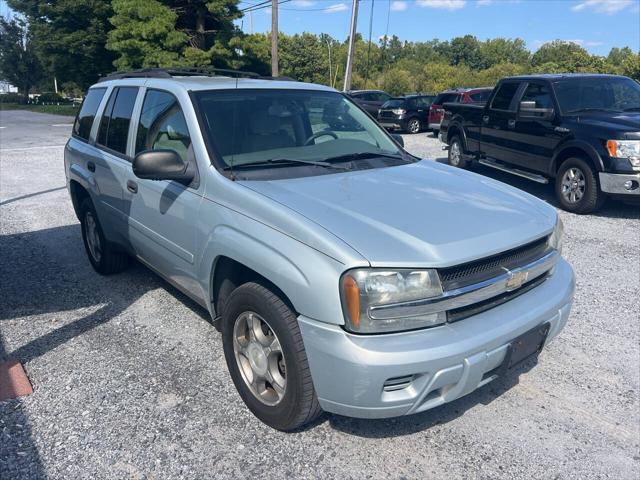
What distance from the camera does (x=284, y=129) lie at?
3.69 m

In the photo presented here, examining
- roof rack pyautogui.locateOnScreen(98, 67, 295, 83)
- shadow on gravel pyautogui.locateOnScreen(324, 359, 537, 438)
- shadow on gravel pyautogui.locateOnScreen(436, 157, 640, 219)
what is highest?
roof rack pyautogui.locateOnScreen(98, 67, 295, 83)

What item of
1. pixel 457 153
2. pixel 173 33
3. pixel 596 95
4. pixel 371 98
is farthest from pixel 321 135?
pixel 173 33

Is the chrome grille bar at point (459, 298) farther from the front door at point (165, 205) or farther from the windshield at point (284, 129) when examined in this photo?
the front door at point (165, 205)

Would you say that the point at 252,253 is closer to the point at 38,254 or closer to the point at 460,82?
the point at 38,254

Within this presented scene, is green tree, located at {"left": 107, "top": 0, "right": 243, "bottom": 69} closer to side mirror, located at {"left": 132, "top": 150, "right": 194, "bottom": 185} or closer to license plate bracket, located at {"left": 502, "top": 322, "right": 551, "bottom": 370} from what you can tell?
side mirror, located at {"left": 132, "top": 150, "right": 194, "bottom": 185}

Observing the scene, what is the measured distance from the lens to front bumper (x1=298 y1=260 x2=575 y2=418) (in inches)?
90.0

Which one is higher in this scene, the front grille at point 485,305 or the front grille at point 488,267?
the front grille at point 488,267

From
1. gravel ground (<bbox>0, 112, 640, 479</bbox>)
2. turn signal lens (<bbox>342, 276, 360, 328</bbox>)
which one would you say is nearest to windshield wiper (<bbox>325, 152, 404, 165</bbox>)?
turn signal lens (<bbox>342, 276, 360, 328</bbox>)

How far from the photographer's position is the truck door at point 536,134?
7.84 metres

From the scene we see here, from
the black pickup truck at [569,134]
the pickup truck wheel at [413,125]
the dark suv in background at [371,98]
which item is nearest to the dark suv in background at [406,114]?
the pickup truck wheel at [413,125]

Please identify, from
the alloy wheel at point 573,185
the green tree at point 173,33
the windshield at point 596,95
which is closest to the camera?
the alloy wheel at point 573,185

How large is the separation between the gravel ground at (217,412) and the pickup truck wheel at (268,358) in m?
0.16

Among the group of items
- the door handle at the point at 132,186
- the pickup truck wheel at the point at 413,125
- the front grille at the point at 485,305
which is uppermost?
the door handle at the point at 132,186

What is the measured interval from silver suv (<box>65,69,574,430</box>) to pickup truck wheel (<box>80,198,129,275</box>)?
0.72 metres
